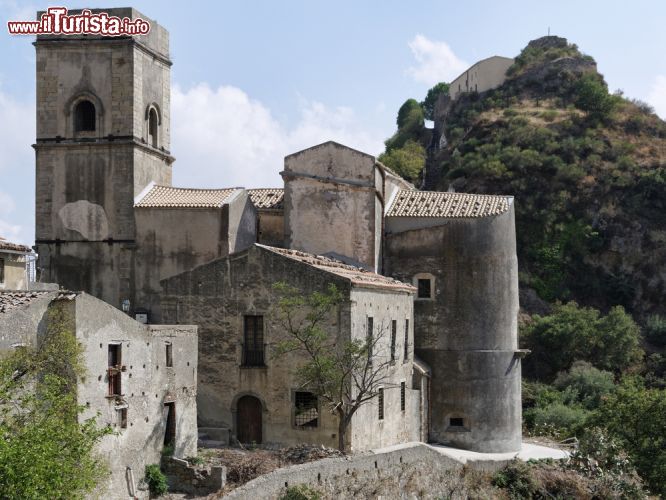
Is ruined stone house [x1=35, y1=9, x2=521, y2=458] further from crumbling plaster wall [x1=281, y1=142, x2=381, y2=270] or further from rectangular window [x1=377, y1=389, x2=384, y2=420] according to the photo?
rectangular window [x1=377, y1=389, x2=384, y2=420]

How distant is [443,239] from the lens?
3694 cm

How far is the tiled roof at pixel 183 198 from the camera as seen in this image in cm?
3597

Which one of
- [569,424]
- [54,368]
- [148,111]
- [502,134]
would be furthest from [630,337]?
[54,368]

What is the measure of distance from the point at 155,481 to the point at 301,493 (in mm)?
3682

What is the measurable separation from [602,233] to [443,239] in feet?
121

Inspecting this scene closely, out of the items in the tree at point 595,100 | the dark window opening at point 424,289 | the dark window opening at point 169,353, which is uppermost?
the tree at point 595,100

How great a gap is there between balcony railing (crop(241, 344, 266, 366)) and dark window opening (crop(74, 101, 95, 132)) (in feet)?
38.7

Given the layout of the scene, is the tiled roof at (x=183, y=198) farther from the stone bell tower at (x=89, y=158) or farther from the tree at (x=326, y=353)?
the tree at (x=326, y=353)

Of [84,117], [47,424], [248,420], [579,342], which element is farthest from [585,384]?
[47,424]

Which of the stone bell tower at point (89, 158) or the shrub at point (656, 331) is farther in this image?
the shrub at point (656, 331)

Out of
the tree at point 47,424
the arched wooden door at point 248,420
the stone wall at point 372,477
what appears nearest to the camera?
the tree at point 47,424

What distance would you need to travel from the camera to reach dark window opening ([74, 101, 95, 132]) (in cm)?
3734

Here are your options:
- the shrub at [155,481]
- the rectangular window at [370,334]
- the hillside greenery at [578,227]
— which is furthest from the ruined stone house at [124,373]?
the hillside greenery at [578,227]

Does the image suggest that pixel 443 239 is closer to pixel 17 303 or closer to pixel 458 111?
pixel 17 303
